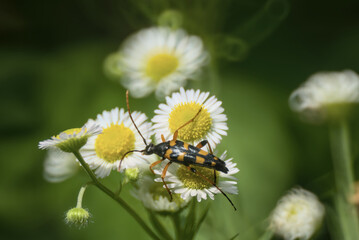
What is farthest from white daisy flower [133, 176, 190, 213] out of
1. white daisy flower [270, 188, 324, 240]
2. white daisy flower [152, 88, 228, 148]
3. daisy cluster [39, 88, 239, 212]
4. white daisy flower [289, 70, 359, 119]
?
white daisy flower [289, 70, 359, 119]

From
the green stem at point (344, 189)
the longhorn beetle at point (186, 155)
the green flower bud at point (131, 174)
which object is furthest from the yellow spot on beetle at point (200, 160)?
the green stem at point (344, 189)

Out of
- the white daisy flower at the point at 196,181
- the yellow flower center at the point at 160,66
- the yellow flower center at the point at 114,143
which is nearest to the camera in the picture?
the white daisy flower at the point at 196,181

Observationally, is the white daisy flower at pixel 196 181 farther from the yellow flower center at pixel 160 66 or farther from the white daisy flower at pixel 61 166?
the yellow flower center at pixel 160 66

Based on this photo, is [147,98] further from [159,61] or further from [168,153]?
[168,153]

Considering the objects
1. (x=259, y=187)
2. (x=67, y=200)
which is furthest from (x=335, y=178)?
(x=67, y=200)

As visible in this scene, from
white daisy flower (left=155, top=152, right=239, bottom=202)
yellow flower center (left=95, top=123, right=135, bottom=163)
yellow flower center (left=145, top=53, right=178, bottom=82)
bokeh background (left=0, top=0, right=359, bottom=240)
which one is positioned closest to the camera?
white daisy flower (left=155, top=152, right=239, bottom=202)

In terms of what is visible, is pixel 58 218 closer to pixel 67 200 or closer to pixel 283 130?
pixel 67 200

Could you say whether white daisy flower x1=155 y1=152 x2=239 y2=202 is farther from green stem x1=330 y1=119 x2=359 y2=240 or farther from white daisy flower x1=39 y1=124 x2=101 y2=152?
green stem x1=330 y1=119 x2=359 y2=240
